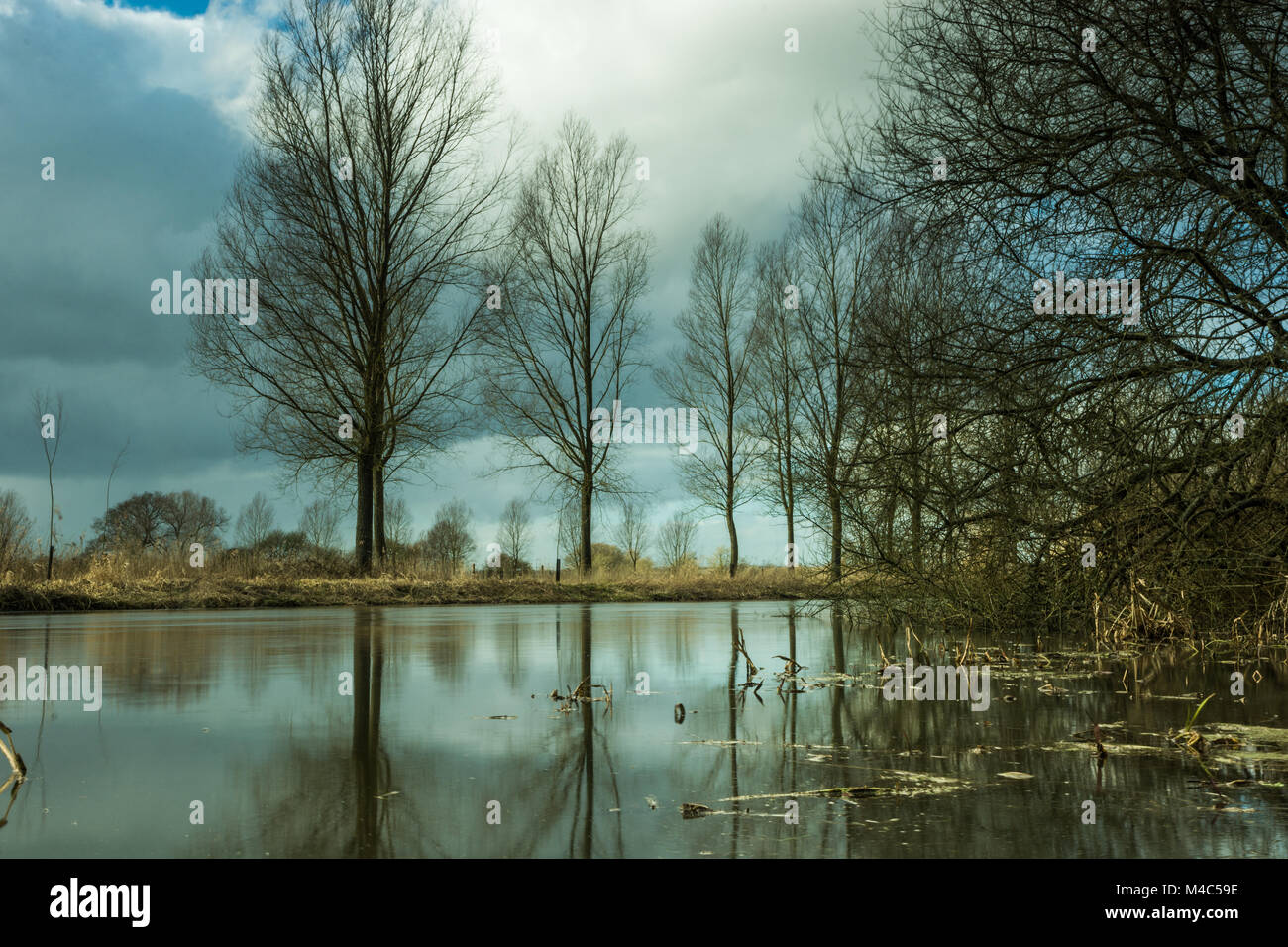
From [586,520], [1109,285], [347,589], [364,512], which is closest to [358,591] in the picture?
[347,589]

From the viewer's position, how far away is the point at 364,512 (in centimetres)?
2717

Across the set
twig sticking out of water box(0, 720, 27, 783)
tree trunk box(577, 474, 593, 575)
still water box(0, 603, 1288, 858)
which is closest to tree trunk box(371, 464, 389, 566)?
tree trunk box(577, 474, 593, 575)

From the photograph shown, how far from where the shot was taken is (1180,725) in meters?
5.08

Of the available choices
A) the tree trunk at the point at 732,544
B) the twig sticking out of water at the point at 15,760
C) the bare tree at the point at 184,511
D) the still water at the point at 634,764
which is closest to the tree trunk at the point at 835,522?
the still water at the point at 634,764

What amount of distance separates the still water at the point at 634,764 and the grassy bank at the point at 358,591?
6.17 meters

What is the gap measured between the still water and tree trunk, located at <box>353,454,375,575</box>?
60.6 ft

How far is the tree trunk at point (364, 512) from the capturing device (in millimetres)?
26719

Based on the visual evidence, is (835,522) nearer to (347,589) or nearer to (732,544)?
(347,589)

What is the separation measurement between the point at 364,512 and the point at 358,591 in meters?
5.46

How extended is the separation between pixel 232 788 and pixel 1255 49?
875 cm

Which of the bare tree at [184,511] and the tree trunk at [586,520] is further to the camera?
the bare tree at [184,511]

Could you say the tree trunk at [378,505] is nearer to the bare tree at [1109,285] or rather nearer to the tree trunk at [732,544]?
the tree trunk at [732,544]

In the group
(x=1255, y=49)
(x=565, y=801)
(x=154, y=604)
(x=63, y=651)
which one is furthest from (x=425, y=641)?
(x=154, y=604)
